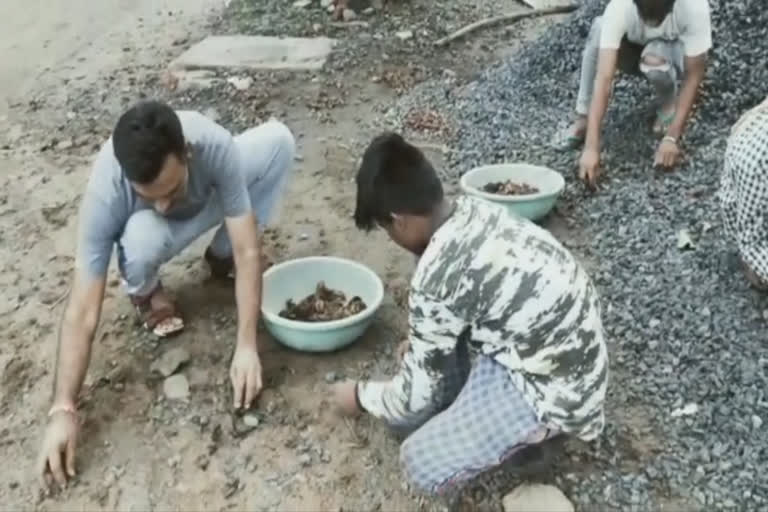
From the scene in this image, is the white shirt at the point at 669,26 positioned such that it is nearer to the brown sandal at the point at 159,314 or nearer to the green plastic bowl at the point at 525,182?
the green plastic bowl at the point at 525,182

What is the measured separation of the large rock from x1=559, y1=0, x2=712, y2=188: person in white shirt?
173 centimetres

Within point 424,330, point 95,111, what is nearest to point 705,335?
point 424,330

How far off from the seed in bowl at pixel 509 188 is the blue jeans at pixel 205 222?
82 cm

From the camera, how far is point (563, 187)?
3.73 m

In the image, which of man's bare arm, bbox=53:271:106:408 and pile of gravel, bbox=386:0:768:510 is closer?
pile of gravel, bbox=386:0:768:510

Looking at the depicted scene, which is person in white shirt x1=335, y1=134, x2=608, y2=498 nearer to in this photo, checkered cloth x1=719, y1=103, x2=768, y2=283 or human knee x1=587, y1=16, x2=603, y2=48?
checkered cloth x1=719, y1=103, x2=768, y2=283

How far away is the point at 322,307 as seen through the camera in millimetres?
3107

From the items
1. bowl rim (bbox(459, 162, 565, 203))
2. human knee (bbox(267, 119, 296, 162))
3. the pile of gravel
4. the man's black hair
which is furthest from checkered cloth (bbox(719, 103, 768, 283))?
the man's black hair

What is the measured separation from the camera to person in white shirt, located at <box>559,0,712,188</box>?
151 inches

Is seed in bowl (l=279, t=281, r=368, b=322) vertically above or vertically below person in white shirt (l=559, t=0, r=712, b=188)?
below

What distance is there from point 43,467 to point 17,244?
4.87 ft

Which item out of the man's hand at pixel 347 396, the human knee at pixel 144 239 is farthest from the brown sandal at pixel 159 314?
the man's hand at pixel 347 396

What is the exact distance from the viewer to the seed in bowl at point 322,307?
10.1 feet

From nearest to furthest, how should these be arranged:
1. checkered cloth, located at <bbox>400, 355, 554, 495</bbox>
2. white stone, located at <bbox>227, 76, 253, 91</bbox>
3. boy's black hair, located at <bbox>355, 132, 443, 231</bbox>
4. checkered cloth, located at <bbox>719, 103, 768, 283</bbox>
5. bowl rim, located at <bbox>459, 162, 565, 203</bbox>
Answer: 1. boy's black hair, located at <bbox>355, 132, 443, 231</bbox>
2. checkered cloth, located at <bbox>400, 355, 554, 495</bbox>
3. checkered cloth, located at <bbox>719, 103, 768, 283</bbox>
4. bowl rim, located at <bbox>459, 162, 565, 203</bbox>
5. white stone, located at <bbox>227, 76, 253, 91</bbox>
